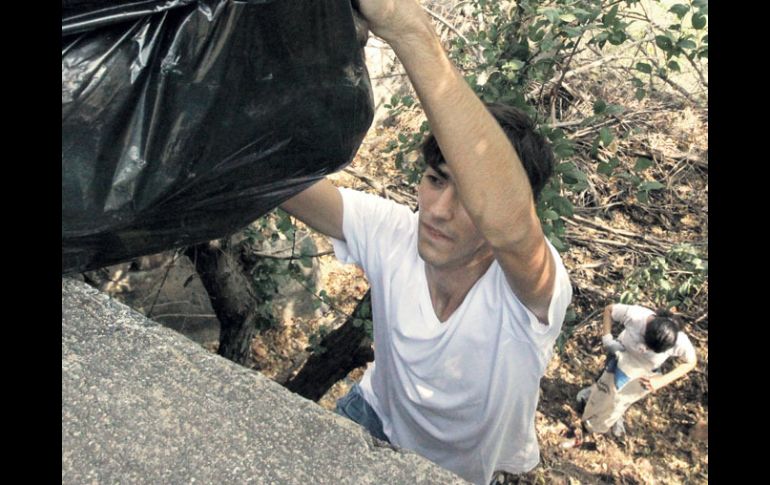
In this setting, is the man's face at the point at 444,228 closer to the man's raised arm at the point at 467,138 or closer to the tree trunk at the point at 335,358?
the man's raised arm at the point at 467,138

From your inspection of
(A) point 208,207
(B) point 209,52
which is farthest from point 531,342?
(B) point 209,52

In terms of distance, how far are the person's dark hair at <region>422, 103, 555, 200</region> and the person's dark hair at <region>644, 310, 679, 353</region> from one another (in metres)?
2.36

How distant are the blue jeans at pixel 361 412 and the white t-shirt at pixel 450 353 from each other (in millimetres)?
41

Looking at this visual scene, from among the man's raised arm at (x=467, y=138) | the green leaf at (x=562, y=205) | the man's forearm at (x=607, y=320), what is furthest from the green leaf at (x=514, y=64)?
the man's forearm at (x=607, y=320)

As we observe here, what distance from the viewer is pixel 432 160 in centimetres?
197

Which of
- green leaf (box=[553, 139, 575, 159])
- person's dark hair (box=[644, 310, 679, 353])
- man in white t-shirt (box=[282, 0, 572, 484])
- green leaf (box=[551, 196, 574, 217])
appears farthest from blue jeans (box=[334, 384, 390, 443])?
person's dark hair (box=[644, 310, 679, 353])

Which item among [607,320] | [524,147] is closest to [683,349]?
[607,320]

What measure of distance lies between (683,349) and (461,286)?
263 centimetres

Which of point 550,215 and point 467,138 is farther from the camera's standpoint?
point 550,215

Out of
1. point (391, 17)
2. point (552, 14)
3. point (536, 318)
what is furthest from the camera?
point (552, 14)

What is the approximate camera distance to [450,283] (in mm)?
2064

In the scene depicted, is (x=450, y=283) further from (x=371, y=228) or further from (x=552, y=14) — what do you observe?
(x=552, y=14)

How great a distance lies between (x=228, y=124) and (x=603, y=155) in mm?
4425
